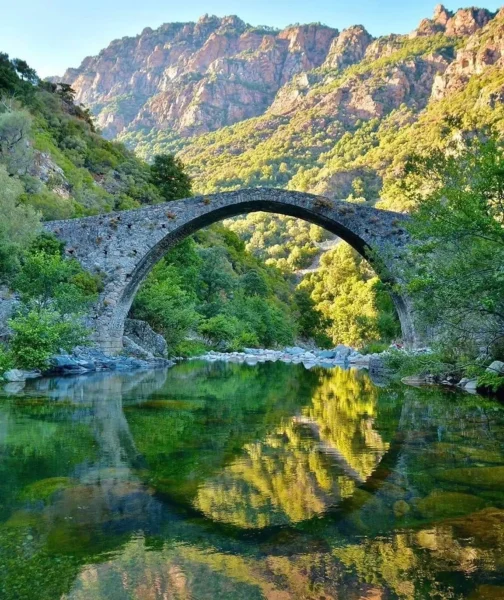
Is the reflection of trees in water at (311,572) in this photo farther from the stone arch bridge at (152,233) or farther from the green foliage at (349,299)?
the green foliage at (349,299)

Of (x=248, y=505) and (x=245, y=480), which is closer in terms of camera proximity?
(x=248, y=505)

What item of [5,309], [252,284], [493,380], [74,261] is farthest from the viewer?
[252,284]

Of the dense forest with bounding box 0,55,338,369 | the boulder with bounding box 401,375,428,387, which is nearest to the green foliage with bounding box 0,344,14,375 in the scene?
the dense forest with bounding box 0,55,338,369

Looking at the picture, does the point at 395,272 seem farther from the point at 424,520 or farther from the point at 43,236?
the point at 424,520

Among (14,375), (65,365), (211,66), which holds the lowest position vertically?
(14,375)

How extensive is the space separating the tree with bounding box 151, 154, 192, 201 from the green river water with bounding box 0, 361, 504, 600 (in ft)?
94.5

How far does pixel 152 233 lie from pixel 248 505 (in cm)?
1604

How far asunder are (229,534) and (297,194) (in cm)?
1712

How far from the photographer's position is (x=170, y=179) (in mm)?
36969

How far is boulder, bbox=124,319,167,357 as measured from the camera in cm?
2159

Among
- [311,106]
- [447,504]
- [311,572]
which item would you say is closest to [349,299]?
[447,504]

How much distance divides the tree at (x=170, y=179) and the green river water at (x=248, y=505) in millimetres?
28797

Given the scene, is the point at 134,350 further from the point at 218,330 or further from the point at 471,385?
the point at 471,385

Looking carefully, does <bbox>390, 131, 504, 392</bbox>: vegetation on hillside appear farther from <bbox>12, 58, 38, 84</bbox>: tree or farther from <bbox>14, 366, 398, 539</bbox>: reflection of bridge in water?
<bbox>12, 58, 38, 84</bbox>: tree
